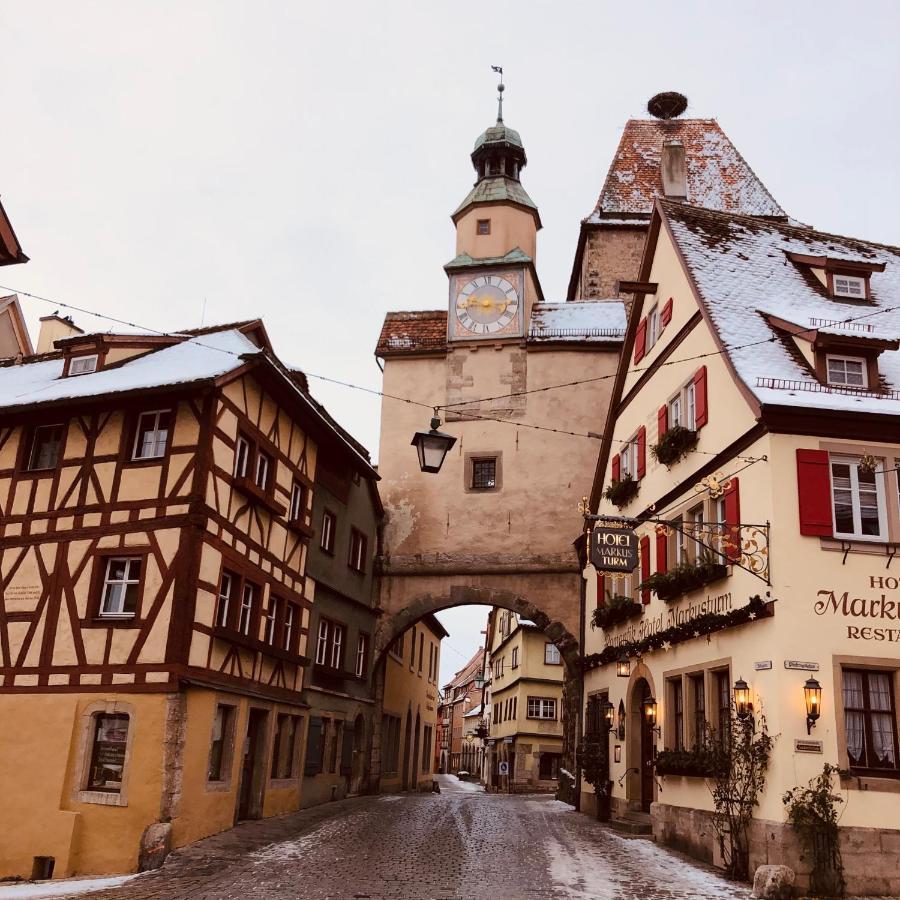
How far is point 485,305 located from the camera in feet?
101

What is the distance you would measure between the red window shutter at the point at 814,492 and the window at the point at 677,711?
4.26 m

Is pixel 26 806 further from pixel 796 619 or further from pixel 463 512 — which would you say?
pixel 463 512

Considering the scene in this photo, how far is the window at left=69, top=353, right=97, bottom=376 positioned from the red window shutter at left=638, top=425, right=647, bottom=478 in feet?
35.1

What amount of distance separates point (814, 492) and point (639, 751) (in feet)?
26.8

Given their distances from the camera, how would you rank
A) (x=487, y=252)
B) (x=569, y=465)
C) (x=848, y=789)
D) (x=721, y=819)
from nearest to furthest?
(x=848, y=789) → (x=721, y=819) → (x=569, y=465) → (x=487, y=252)

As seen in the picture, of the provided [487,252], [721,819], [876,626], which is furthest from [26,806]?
[487,252]

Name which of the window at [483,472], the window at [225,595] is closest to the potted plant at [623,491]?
the window at [225,595]

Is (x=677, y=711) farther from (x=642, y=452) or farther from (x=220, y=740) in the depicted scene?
(x=220, y=740)

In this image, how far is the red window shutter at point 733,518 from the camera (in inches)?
538

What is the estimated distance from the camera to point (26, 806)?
15359 millimetres

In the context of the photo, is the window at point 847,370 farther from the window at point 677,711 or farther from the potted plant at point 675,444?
the window at point 677,711

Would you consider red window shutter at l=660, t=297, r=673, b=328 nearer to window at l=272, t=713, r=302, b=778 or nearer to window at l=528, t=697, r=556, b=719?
window at l=272, t=713, r=302, b=778

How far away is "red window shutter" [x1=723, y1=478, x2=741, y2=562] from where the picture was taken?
44.8 feet

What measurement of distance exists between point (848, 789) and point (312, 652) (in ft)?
42.0
